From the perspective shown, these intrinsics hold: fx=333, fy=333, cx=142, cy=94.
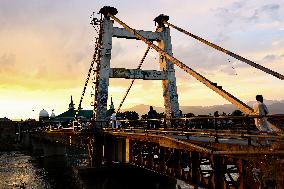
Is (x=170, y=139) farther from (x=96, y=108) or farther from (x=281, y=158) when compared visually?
(x=96, y=108)

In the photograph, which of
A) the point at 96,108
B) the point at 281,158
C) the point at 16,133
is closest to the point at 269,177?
the point at 281,158

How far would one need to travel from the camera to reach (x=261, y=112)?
11.0 metres

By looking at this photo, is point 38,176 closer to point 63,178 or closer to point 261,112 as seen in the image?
point 63,178

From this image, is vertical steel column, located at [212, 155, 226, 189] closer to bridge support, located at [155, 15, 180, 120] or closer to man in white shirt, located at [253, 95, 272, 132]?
man in white shirt, located at [253, 95, 272, 132]

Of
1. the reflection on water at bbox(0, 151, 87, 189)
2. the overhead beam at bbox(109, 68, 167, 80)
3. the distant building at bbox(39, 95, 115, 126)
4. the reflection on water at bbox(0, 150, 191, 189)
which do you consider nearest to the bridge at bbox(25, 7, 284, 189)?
the overhead beam at bbox(109, 68, 167, 80)

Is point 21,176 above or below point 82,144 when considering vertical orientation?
below

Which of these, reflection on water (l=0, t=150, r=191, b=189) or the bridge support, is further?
the bridge support

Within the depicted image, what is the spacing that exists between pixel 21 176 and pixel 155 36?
23.3 m

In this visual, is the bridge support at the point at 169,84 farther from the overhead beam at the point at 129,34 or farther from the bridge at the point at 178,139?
the overhead beam at the point at 129,34

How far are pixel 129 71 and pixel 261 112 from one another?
16110 mm

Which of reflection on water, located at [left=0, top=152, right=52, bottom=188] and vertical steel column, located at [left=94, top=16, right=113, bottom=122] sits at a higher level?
vertical steel column, located at [left=94, top=16, right=113, bottom=122]

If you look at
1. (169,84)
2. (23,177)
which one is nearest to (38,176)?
(23,177)

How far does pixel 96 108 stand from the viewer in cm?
2612

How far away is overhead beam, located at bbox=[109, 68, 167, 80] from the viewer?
2602 cm
